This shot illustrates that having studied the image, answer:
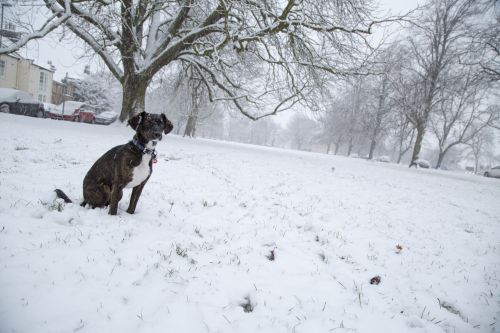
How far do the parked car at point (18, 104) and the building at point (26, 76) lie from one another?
15248mm

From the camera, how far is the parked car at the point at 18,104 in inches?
690

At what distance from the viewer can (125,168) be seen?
10.9 feet

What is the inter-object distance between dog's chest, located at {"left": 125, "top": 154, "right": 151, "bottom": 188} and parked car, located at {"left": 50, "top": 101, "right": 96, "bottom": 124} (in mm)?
24150

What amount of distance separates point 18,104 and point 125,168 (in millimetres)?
21233

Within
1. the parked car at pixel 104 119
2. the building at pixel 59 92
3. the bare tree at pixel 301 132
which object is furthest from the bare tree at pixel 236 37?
the bare tree at pixel 301 132

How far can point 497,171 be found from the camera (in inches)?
1070

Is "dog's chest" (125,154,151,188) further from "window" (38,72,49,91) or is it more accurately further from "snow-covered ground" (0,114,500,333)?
"window" (38,72,49,91)

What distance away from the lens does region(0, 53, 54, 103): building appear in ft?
105

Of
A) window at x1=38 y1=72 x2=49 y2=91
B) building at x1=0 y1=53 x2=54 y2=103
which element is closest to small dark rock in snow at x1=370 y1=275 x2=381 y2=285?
building at x1=0 y1=53 x2=54 y2=103

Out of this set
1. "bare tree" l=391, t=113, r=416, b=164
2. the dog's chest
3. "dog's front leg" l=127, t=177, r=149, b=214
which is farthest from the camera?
"bare tree" l=391, t=113, r=416, b=164

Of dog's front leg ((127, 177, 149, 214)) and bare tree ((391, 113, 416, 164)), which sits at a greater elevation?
bare tree ((391, 113, 416, 164))

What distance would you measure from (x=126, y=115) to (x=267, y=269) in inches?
485

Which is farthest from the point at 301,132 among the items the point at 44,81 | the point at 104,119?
the point at 44,81

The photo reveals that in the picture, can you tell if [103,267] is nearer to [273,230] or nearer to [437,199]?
[273,230]
